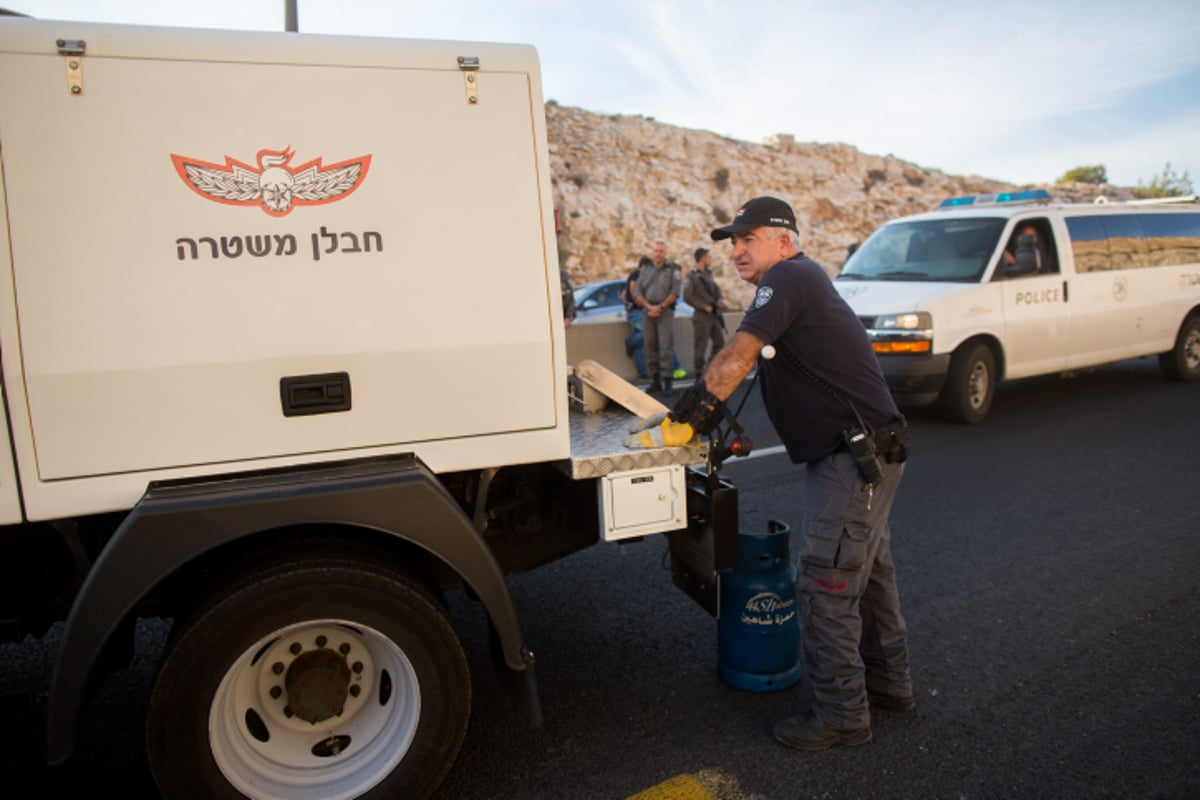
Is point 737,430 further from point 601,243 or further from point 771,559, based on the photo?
point 601,243

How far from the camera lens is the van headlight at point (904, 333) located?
818cm

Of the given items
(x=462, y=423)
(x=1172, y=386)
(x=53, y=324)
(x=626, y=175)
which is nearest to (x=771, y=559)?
(x=462, y=423)

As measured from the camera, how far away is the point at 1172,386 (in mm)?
10539

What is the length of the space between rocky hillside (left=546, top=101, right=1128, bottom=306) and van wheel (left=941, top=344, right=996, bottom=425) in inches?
778

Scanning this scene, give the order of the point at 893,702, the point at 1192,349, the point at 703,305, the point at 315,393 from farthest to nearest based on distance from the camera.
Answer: the point at 703,305
the point at 1192,349
the point at 893,702
the point at 315,393

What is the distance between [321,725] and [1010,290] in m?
8.16

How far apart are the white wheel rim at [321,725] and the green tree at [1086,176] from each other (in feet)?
185

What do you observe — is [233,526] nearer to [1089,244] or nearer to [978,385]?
[978,385]

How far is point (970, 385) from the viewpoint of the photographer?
8.55 m

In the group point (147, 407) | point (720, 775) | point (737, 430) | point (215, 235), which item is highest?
point (215, 235)

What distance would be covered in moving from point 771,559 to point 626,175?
103 ft

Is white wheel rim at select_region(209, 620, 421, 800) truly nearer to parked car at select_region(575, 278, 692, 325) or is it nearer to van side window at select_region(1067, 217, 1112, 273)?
van side window at select_region(1067, 217, 1112, 273)

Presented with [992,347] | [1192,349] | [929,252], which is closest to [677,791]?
[992,347]

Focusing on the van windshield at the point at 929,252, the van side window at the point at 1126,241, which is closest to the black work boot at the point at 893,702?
the van windshield at the point at 929,252
